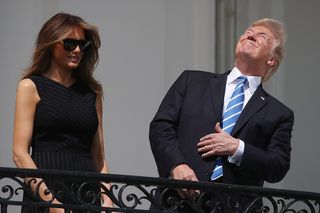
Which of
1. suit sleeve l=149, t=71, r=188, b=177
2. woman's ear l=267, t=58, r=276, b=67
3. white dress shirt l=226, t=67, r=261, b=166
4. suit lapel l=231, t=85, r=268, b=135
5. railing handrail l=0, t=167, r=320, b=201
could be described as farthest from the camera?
woman's ear l=267, t=58, r=276, b=67

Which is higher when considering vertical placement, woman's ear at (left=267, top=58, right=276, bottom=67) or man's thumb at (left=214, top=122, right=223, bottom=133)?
woman's ear at (left=267, top=58, right=276, bottom=67)

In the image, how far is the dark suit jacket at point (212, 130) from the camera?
21.9 ft

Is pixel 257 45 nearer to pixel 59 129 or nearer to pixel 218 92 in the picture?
A: pixel 218 92

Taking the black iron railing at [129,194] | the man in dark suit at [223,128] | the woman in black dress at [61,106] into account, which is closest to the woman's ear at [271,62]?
the man in dark suit at [223,128]

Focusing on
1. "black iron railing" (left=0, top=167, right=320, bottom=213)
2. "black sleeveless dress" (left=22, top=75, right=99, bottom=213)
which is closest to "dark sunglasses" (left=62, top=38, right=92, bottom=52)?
"black sleeveless dress" (left=22, top=75, right=99, bottom=213)

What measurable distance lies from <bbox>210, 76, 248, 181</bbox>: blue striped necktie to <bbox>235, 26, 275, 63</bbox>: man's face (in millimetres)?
139

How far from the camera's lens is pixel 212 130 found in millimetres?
6777

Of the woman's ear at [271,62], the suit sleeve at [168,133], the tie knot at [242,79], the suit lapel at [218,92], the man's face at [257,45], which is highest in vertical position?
the man's face at [257,45]

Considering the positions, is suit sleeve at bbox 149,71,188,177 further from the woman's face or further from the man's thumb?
the woman's face

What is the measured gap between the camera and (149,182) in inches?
247

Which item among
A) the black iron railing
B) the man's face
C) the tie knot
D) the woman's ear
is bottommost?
the black iron railing

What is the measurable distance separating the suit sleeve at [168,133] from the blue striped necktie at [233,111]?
0.21 metres

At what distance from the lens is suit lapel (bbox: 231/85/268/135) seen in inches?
267

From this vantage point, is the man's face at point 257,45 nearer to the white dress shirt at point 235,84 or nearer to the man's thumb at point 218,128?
the white dress shirt at point 235,84
